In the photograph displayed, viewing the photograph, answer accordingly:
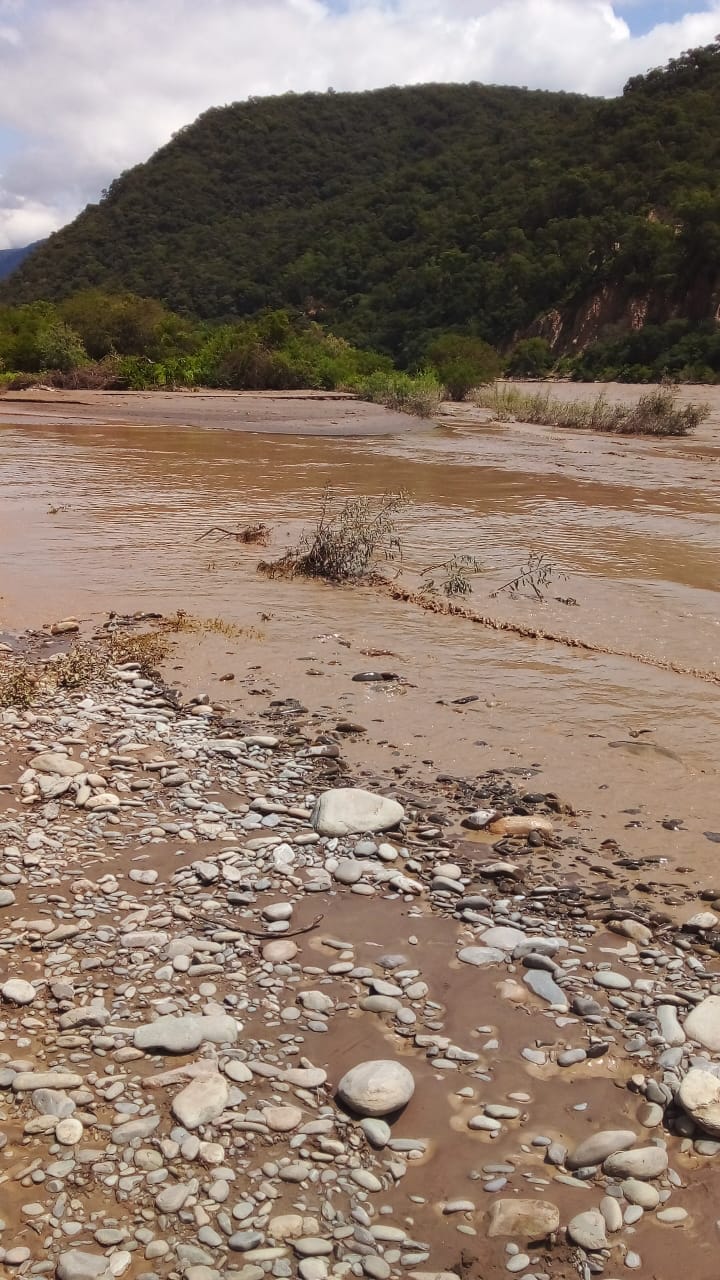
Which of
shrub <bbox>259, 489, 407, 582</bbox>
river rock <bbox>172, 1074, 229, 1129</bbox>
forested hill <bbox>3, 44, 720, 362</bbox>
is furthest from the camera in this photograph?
forested hill <bbox>3, 44, 720, 362</bbox>

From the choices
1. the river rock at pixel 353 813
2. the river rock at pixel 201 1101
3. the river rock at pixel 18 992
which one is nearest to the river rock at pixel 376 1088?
the river rock at pixel 201 1101

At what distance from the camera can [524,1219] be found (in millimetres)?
2158

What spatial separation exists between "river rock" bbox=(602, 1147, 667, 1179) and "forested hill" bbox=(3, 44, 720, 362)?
46308 mm

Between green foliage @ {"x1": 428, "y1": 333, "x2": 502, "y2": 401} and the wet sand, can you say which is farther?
green foliage @ {"x1": 428, "y1": 333, "x2": 502, "y2": 401}

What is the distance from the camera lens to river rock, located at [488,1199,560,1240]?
2.13 m

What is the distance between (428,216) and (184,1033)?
231 ft

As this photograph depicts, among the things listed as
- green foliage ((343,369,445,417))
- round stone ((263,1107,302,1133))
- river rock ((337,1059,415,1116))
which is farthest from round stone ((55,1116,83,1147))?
green foliage ((343,369,445,417))

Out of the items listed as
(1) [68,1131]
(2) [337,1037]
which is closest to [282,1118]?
(2) [337,1037]

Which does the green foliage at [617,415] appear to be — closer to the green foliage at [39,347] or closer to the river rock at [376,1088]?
the green foliage at [39,347]

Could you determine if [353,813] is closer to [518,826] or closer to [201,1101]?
[518,826]

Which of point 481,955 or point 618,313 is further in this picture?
point 618,313

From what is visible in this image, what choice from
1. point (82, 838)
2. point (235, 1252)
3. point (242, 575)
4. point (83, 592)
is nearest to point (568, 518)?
point (242, 575)

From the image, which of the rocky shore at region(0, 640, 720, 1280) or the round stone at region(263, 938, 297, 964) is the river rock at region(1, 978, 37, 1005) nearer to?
the rocky shore at region(0, 640, 720, 1280)

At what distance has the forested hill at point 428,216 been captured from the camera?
4916 cm
